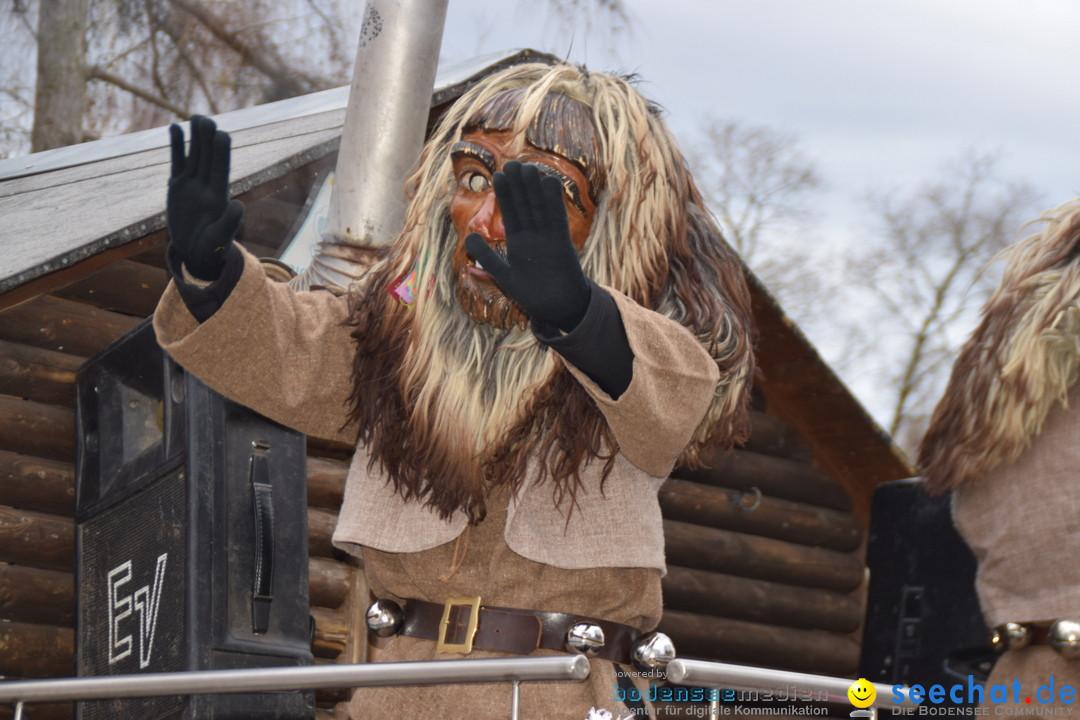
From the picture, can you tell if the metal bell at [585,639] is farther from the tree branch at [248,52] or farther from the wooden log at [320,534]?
the tree branch at [248,52]

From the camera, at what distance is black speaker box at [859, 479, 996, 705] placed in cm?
409

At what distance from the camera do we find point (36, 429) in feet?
12.2

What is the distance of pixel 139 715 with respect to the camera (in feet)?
8.70

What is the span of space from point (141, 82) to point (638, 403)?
11232 mm

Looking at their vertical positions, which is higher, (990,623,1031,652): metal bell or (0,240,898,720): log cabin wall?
(0,240,898,720): log cabin wall

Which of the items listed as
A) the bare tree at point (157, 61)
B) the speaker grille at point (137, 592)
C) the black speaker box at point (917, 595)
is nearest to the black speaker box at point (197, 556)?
the speaker grille at point (137, 592)

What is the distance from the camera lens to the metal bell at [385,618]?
86.7 inches

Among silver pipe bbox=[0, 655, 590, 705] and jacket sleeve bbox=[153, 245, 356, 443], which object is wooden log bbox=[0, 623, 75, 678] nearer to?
silver pipe bbox=[0, 655, 590, 705]

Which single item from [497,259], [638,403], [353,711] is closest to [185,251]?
[497,259]

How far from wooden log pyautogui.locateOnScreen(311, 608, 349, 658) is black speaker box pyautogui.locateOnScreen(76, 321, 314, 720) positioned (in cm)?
109

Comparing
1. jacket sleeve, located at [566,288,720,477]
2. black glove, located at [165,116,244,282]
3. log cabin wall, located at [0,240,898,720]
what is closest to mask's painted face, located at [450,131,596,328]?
jacket sleeve, located at [566,288,720,477]

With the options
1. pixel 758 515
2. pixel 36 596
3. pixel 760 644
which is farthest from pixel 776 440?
pixel 36 596

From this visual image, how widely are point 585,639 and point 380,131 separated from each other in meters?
1.66

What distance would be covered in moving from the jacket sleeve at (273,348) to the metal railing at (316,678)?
472 mm
